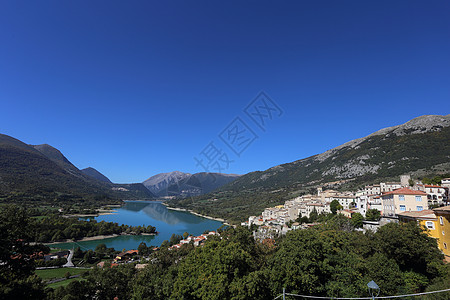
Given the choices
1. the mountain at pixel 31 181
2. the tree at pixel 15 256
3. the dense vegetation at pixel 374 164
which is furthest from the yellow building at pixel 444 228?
the mountain at pixel 31 181

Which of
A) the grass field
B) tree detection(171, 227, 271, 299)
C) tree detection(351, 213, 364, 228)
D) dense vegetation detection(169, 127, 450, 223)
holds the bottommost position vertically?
the grass field

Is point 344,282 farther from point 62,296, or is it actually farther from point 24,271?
point 62,296

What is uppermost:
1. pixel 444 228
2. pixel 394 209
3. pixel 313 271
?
pixel 394 209

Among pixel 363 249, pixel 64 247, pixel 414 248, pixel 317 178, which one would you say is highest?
pixel 317 178

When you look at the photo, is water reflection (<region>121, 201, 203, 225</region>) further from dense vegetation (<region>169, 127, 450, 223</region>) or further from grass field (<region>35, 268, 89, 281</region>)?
grass field (<region>35, 268, 89, 281</region>)

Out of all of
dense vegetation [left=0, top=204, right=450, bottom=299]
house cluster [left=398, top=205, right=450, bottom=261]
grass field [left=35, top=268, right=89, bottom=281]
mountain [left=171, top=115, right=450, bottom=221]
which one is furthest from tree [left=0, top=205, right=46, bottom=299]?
mountain [left=171, top=115, right=450, bottom=221]

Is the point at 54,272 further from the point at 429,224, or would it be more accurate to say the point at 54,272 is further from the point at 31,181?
the point at 31,181

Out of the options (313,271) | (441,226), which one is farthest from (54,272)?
(441,226)

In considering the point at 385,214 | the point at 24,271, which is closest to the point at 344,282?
the point at 24,271
